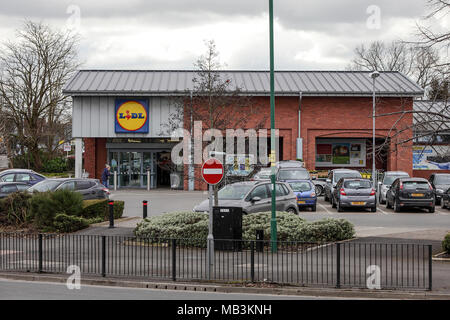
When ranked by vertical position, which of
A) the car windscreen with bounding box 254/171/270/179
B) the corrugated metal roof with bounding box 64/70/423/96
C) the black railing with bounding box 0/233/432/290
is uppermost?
the corrugated metal roof with bounding box 64/70/423/96

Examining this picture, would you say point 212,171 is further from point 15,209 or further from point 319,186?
point 319,186

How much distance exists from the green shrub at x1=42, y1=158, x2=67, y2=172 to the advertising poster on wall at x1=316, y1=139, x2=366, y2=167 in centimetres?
2183

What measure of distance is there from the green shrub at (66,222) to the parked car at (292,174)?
12640mm

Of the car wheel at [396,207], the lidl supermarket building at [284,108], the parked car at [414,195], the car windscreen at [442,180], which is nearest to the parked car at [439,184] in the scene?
the car windscreen at [442,180]

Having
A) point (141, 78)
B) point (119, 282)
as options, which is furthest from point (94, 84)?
point (119, 282)

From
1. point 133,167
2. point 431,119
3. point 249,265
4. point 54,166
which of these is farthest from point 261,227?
point 54,166

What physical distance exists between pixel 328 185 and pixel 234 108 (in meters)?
12.7

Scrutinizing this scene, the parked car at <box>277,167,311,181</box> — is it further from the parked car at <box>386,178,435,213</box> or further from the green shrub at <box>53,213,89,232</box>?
the green shrub at <box>53,213,89,232</box>

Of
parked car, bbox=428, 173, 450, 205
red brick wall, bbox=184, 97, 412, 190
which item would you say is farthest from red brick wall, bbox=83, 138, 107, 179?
parked car, bbox=428, 173, 450, 205

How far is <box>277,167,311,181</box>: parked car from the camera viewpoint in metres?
29.1

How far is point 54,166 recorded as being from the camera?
49938 mm

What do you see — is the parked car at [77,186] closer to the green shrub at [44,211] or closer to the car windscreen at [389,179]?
the green shrub at [44,211]

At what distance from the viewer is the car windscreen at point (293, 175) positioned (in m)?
29.1

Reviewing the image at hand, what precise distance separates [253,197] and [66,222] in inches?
232
